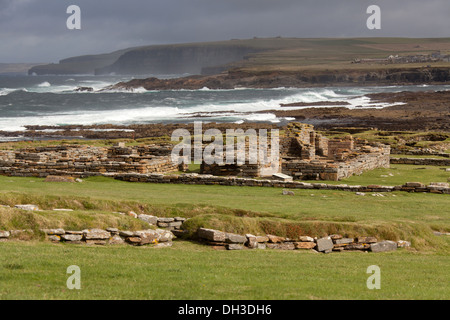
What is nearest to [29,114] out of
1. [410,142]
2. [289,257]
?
[410,142]

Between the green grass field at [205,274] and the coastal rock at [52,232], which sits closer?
the green grass field at [205,274]

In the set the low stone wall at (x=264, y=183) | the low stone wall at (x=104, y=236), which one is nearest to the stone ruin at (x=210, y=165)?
the low stone wall at (x=264, y=183)

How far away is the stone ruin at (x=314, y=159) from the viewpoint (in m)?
30.3

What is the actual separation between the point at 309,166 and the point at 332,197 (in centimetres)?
594

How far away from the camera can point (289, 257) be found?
595 inches

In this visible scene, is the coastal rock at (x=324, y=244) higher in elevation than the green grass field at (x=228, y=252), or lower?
lower

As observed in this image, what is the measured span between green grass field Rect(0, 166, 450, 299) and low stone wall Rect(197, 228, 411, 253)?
42cm

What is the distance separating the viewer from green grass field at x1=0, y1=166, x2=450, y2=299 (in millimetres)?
10684

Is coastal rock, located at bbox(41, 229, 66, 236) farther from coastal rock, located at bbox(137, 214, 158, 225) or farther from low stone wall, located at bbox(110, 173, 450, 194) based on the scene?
low stone wall, located at bbox(110, 173, 450, 194)

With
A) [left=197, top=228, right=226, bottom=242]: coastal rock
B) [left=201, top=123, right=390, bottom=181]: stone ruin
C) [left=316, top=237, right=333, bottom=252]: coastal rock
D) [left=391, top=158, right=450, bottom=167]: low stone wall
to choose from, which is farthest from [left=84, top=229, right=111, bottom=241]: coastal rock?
[left=391, top=158, right=450, bottom=167]: low stone wall

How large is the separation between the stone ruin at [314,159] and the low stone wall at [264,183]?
2.13 meters

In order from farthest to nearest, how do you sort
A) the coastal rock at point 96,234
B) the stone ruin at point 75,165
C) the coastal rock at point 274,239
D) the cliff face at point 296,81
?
the cliff face at point 296,81 → the stone ruin at point 75,165 → the coastal rock at point 274,239 → the coastal rock at point 96,234

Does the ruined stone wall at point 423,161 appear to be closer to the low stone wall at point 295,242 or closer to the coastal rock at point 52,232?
the low stone wall at point 295,242
